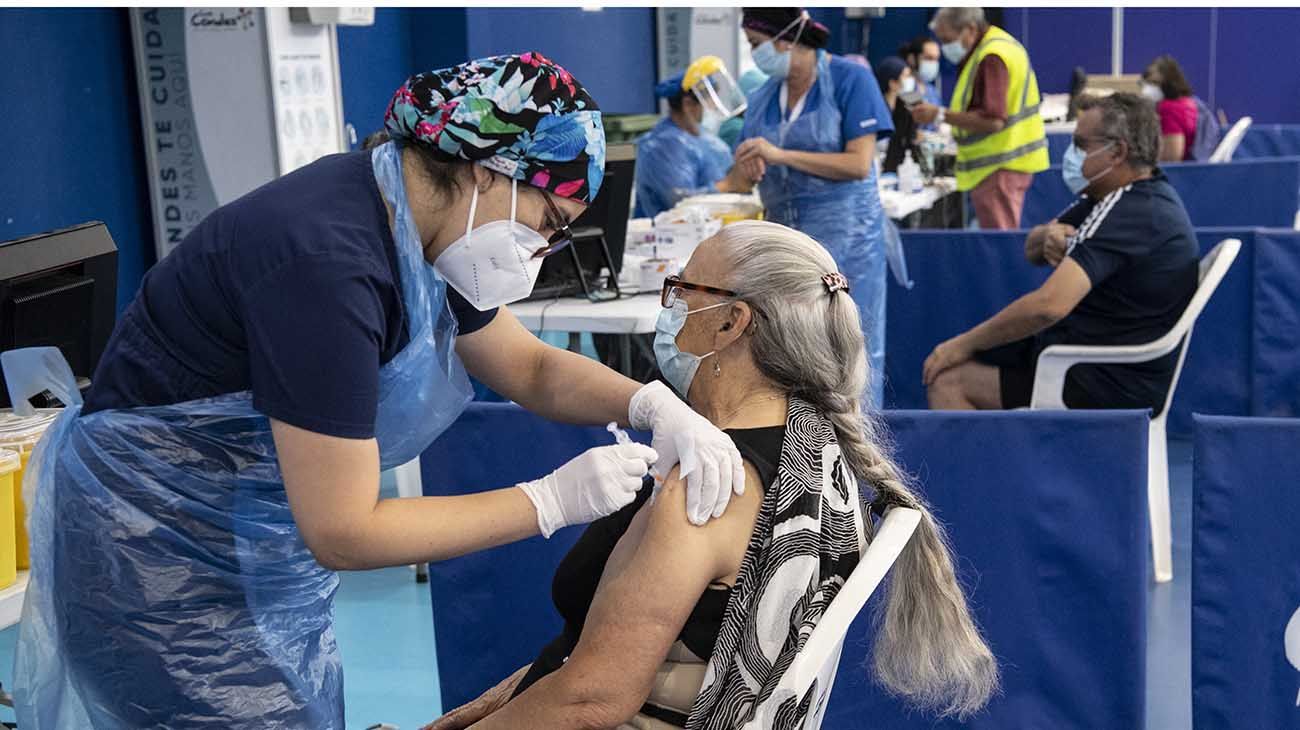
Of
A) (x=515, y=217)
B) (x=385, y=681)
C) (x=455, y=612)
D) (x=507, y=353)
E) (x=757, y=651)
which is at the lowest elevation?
(x=385, y=681)

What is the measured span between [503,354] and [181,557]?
0.49 metres

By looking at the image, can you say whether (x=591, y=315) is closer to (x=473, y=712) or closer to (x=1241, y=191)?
(x=473, y=712)

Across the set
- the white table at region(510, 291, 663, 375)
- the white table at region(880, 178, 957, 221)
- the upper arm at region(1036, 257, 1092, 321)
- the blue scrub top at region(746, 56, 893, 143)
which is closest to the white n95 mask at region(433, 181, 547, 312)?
the white table at region(510, 291, 663, 375)

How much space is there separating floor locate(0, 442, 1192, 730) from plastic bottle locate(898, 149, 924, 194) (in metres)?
2.73

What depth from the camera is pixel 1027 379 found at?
3561 mm

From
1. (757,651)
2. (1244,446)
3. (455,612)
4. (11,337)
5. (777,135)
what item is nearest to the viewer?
(757,651)

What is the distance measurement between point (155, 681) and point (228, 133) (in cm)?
316

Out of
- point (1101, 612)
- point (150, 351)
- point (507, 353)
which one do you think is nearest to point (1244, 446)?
point (1101, 612)

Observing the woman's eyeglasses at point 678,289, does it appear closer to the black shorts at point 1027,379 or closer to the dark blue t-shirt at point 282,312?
the dark blue t-shirt at point 282,312

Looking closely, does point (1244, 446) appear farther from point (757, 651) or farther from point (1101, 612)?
point (757, 651)

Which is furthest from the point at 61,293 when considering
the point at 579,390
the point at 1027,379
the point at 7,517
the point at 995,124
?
the point at 995,124

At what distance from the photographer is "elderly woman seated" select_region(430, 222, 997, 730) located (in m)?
1.46

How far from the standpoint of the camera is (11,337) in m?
1.87

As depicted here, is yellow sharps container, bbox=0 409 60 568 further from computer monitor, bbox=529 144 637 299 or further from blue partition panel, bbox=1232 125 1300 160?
blue partition panel, bbox=1232 125 1300 160
